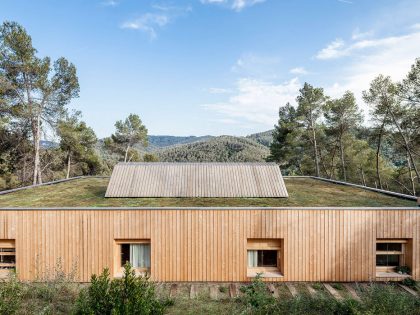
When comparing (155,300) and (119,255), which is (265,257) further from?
(119,255)

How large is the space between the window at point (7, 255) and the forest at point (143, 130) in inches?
475

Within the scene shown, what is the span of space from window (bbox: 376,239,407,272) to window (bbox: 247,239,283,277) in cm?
364

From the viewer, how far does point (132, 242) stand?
990cm

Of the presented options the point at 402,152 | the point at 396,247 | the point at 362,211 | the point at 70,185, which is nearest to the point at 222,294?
the point at 362,211

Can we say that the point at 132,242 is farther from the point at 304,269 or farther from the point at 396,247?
the point at 396,247

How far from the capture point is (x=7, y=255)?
992 centimetres

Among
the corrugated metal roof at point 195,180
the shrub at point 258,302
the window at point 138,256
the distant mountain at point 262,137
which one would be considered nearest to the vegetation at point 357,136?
the corrugated metal roof at point 195,180

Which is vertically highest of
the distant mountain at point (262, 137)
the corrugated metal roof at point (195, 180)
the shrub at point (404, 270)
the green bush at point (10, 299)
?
the distant mountain at point (262, 137)

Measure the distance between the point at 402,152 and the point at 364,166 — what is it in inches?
234

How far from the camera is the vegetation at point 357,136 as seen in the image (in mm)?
20609

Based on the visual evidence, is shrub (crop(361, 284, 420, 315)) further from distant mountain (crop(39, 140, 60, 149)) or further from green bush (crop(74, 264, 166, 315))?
distant mountain (crop(39, 140, 60, 149))

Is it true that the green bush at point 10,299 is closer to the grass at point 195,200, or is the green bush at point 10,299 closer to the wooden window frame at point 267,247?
the grass at point 195,200

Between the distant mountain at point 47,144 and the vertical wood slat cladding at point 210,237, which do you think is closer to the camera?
the vertical wood slat cladding at point 210,237

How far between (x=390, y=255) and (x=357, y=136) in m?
17.3
